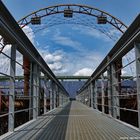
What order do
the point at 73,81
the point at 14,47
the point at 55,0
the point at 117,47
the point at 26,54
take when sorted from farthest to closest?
the point at 73,81 < the point at 55,0 < the point at 117,47 < the point at 26,54 < the point at 14,47

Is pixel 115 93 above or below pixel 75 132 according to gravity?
above

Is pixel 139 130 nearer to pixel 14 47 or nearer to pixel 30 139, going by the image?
pixel 30 139

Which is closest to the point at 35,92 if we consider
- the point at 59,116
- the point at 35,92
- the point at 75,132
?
the point at 35,92

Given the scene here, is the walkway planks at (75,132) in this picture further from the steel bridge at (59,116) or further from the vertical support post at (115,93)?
the vertical support post at (115,93)

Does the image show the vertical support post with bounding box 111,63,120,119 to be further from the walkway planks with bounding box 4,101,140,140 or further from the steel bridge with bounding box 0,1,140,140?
the walkway planks with bounding box 4,101,140,140

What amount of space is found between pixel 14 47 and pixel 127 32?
7.24ft

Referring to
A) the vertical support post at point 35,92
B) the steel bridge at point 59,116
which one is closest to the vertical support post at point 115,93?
the steel bridge at point 59,116

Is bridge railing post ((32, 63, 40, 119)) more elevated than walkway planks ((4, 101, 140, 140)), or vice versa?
bridge railing post ((32, 63, 40, 119))

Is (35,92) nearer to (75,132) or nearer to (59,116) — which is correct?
(59,116)

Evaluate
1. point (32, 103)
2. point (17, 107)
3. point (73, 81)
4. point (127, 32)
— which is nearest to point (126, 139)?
point (127, 32)

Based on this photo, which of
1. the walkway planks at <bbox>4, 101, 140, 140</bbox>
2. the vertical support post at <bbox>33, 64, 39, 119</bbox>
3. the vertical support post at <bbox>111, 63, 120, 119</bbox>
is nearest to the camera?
the walkway planks at <bbox>4, 101, 140, 140</bbox>

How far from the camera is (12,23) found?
3.91 m

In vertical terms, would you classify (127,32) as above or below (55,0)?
below

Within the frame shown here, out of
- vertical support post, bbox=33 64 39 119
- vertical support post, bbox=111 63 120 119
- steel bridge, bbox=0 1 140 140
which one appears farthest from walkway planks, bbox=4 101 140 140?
vertical support post, bbox=33 64 39 119
